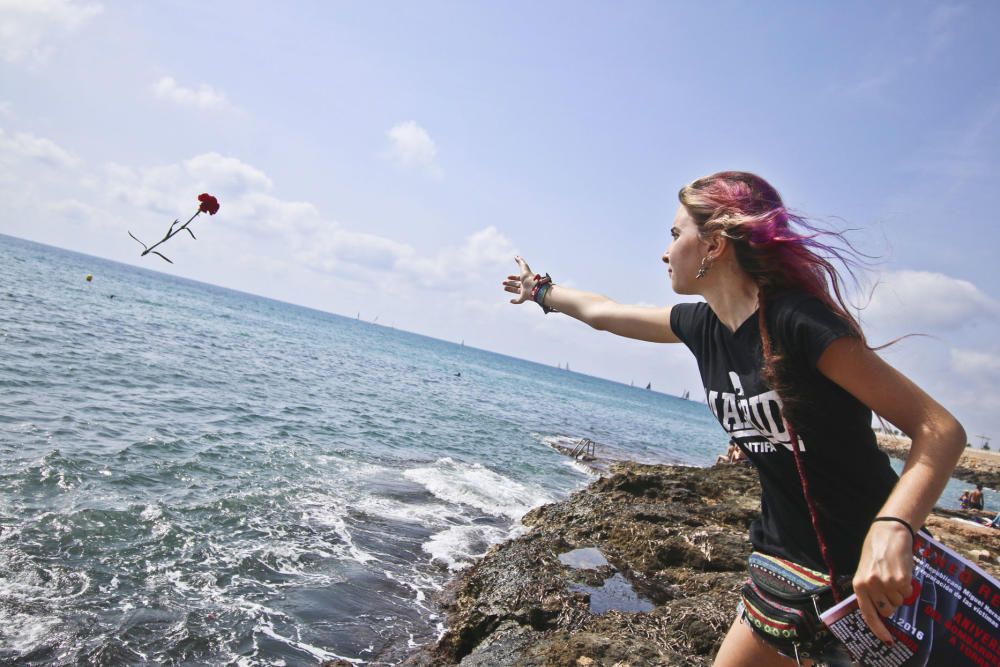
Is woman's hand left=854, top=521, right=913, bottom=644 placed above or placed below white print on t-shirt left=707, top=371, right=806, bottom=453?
below

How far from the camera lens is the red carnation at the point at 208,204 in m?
2.72

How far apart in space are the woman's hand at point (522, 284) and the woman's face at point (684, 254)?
102 centimetres

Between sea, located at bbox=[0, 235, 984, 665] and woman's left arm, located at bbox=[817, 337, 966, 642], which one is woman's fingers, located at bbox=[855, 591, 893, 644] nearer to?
woman's left arm, located at bbox=[817, 337, 966, 642]

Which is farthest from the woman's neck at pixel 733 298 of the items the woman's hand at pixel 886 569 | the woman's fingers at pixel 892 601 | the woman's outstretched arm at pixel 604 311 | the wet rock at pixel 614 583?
the wet rock at pixel 614 583

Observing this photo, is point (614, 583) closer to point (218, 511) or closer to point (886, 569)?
point (886, 569)

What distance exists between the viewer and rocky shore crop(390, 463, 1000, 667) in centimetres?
463

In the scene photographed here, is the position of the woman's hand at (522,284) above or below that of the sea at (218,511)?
above

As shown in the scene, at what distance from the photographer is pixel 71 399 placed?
556 inches

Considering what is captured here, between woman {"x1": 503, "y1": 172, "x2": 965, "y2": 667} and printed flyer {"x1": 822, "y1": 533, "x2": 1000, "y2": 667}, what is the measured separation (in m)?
0.10

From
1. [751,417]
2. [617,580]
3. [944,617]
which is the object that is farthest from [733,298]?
[617,580]

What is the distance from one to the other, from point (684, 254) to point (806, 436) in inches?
30.2

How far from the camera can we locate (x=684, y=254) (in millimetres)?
2111

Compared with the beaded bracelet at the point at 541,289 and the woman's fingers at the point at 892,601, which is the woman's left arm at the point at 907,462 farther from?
the beaded bracelet at the point at 541,289

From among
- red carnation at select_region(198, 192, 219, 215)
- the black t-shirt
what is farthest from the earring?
red carnation at select_region(198, 192, 219, 215)
